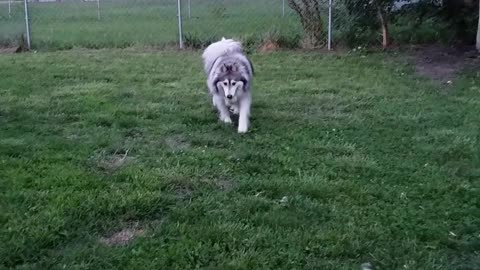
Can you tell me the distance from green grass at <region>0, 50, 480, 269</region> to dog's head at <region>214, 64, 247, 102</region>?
38cm

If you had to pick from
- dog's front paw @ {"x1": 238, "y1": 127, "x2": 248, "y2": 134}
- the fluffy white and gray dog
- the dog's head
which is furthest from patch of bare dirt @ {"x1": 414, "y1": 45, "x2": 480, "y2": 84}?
dog's front paw @ {"x1": 238, "y1": 127, "x2": 248, "y2": 134}

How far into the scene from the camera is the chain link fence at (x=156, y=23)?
12.5m

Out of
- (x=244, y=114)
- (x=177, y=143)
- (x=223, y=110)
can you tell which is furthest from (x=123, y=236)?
(x=223, y=110)

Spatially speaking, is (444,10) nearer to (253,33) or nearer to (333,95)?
(253,33)

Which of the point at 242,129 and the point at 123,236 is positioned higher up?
the point at 242,129

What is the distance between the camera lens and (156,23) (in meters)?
14.5

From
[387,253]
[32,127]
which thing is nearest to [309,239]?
[387,253]

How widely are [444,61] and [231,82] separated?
5448 mm

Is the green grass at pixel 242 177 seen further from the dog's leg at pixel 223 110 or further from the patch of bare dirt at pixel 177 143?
the dog's leg at pixel 223 110

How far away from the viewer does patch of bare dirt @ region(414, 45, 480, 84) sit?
9.09 m

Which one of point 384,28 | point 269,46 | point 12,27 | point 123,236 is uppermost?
point 12,27

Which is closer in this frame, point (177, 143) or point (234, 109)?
point (177, 143)

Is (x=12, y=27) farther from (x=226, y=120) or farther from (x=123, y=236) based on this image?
(x=123, y=236)

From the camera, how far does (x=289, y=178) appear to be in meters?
4.56
